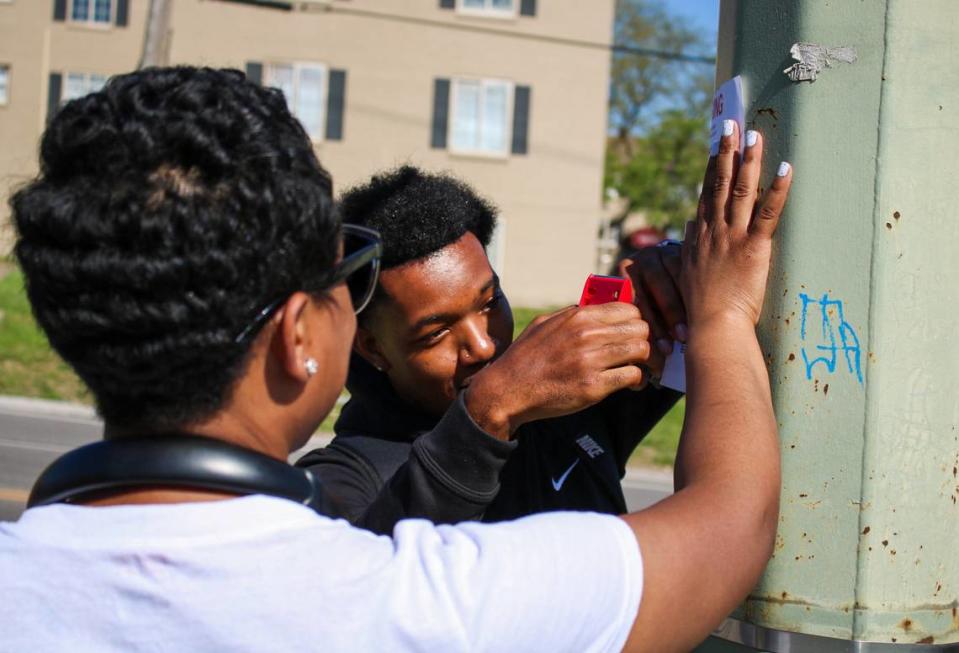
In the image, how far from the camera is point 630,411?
221 cm

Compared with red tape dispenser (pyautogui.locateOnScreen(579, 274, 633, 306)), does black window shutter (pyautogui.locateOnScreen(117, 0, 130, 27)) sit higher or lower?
higher

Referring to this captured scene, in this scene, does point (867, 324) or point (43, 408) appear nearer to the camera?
point (867, 324)

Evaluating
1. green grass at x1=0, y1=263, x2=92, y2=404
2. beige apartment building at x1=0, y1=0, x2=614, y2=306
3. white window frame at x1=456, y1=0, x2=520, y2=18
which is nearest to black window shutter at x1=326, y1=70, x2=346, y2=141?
beige apartment building at x1=0, y1=0, x2=614, y2=306

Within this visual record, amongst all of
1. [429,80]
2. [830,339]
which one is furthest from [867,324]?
[429,80]

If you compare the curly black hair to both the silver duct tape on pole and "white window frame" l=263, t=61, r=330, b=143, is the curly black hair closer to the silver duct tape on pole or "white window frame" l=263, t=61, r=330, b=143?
the silver duct tape on pole

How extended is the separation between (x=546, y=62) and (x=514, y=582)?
19.7 meters

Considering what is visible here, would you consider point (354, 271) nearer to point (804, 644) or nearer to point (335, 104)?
point (804, 644)

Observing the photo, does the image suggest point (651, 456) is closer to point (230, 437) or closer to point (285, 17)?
point (230, 437)

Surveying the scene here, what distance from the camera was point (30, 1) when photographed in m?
20.9

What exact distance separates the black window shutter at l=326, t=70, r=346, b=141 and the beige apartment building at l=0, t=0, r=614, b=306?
1.1 inches

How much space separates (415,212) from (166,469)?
1.31 m

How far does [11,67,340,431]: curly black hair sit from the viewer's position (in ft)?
3.84

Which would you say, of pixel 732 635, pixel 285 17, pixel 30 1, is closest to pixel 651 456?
pixel 732 635

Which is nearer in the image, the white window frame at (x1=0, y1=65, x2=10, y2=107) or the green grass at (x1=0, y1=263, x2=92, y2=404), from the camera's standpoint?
the green grass at (x1=0, y1=263, x2=92, y2=404)
